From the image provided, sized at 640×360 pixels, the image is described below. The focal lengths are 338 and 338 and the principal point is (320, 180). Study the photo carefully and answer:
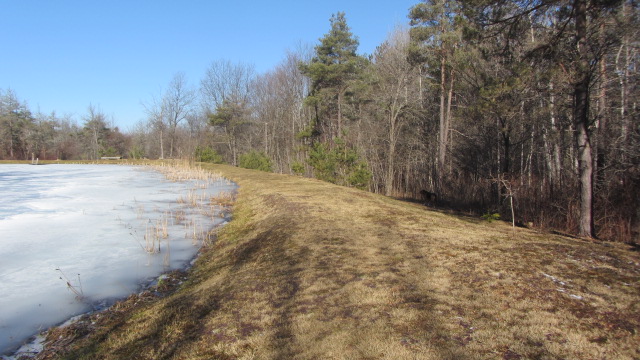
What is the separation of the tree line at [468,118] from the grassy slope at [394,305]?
9.56ft

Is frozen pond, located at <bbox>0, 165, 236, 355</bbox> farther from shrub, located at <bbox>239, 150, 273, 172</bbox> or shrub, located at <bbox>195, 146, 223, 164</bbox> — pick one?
shrub, located at <bbox>195, 146, 223, 164</bbox>

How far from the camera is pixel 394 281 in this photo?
3340 millimetres

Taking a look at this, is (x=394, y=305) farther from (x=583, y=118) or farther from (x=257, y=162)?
(x=257, y=162)

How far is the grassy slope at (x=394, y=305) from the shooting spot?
91.3 inches

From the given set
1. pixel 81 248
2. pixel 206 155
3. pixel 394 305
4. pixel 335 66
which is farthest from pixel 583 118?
pixel 206 155

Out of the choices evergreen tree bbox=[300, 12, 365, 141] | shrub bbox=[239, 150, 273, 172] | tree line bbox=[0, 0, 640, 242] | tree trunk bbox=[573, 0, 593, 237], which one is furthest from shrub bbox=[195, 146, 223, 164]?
tree trunk bbox=[573, 0, 593, 237]

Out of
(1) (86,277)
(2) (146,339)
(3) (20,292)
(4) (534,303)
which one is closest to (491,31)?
(4) (534,303)

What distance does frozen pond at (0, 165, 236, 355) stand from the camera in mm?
3642

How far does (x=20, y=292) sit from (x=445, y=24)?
1646 cm

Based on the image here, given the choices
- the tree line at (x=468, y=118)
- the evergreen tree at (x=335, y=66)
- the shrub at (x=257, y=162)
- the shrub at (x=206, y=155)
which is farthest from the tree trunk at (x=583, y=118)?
the shrub at (x=206, y=155)

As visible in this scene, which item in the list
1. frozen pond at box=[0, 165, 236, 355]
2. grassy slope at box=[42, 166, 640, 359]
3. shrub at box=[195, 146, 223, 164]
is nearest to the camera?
grassy slope at box=[42, 166, 640, 359]

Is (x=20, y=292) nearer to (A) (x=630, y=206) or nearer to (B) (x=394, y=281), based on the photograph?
(B) (x=394, y=281)

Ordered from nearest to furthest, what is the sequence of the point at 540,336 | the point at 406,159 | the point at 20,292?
the point at 540,336 < the point at 20,292 < the point at 406,159

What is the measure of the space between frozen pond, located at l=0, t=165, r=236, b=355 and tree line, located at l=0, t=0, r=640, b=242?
6.13 meters
